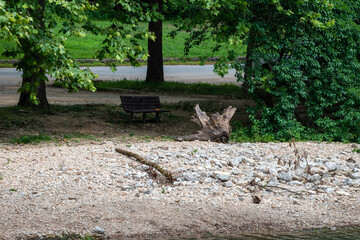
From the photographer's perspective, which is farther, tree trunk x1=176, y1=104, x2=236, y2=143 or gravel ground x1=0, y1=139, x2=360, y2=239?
tree trunk x1=176, y1=104, x2=236, y2=143

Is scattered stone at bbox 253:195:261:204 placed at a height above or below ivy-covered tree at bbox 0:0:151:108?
below

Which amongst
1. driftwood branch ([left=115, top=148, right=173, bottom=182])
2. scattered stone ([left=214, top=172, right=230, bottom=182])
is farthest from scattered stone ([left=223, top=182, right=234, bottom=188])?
driftwood branch ([left=115, top=148, right=173, bottom=182])

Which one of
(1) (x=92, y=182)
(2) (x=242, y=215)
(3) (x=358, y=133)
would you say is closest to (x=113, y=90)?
(3) (x=358, y=133)

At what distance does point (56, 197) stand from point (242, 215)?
8.51 feet

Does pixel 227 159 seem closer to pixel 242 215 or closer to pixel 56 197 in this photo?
pixel 242 215

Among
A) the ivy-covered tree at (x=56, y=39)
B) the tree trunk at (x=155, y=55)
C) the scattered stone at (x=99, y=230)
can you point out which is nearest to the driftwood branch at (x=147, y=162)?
the ivy-covered tree at (x=56, y=39)

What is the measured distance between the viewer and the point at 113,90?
1836 centimetres

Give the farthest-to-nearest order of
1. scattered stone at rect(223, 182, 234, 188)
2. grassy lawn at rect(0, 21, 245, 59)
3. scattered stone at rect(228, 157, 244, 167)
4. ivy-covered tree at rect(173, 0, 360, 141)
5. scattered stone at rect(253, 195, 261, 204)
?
1. grassy lawn at rect(0, 21, 245, 59)
2. ivy-covered tree at rect(173, 0, 360, 141)
3. scattered stone at rect(228, 157, 244, 167)
4. scattered stone at rect(223, 182, 234, 188)
5. scattered stone at rect(253, 195, 261, 204)

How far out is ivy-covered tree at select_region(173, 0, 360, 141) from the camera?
12.0m

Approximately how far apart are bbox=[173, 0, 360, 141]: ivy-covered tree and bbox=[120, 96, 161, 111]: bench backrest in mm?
2351

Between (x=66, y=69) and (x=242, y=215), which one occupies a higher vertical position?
(x=66, y=69)

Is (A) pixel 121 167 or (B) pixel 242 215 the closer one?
(B) pixel 242 215

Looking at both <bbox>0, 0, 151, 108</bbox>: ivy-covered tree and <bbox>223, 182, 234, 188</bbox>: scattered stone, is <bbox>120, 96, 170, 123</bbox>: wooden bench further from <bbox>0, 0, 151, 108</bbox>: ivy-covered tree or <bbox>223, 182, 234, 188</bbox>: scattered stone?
<bbox>223, 182, 234, 188</bbox>: scattered stone

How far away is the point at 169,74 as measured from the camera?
81.5 ft
